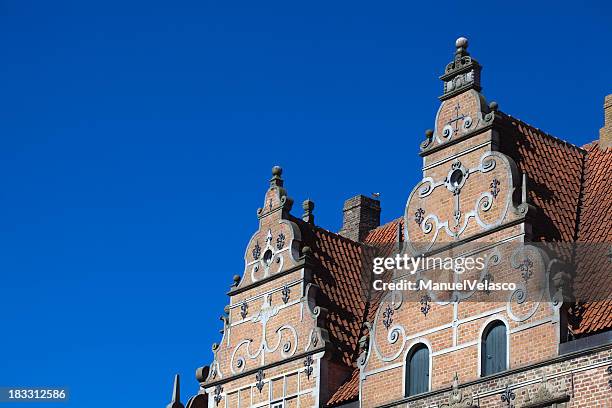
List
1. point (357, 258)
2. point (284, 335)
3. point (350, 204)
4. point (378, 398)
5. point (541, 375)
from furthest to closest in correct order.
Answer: point (350, 204) < point (357, 258) < point (284, 335) < point (378, 398) < point (541, 375)

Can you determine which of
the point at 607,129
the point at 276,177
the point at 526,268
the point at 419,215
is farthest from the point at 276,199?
the point at 526,268

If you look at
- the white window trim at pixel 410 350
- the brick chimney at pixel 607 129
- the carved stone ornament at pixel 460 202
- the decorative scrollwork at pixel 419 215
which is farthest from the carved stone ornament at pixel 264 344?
the brick chimney at pixel 607 129

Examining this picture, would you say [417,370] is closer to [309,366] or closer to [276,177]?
[309,366]

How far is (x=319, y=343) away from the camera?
3406cm

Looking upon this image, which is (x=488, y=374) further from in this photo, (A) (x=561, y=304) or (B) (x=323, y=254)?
(B) (x=323, y=254)

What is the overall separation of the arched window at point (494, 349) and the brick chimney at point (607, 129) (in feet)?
19.9

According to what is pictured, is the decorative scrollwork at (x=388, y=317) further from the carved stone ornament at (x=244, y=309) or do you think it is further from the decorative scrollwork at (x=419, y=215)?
the carved stone ornament at (x=244, y=309)

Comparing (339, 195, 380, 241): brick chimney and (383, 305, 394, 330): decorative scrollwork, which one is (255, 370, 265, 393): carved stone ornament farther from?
(339, 195, 380, 241): brick chimney

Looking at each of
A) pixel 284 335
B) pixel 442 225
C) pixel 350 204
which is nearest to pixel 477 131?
pixel 442 225

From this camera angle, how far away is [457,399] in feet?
99.9

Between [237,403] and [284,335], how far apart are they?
1865 mm

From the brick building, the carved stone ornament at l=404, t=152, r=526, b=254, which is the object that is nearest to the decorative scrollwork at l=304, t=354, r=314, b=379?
the brick building

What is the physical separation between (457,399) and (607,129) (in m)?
7.71

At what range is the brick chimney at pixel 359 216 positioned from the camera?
40419 mm
